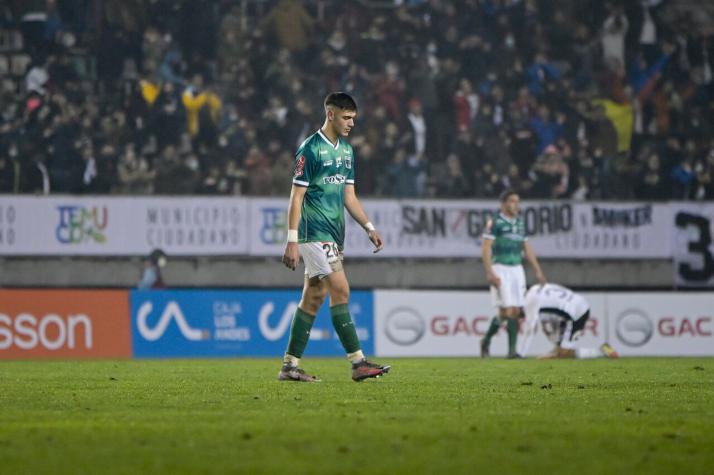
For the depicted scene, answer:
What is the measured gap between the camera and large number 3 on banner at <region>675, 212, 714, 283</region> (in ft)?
86.5

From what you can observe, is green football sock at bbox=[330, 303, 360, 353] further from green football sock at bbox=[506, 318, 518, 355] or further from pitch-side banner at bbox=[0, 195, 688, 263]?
pitch-side banner at bbox=[0, 195, 688, 263]

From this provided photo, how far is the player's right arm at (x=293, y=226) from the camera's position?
11836 mm

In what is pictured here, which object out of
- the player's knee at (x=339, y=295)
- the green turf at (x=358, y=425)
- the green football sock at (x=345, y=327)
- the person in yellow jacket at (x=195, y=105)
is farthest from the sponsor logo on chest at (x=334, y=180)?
the person in yellow jacket at (x=195, y=105)

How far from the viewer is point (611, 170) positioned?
90.7 ft

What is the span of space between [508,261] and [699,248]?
714 cm

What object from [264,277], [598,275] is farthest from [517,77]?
[264,277]

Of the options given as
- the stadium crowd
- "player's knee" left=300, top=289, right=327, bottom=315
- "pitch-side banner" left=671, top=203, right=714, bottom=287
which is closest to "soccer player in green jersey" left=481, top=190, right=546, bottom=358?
the stadium crowd

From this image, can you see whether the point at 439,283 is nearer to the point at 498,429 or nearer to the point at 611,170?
the point at 611,170

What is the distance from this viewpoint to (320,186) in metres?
12.4

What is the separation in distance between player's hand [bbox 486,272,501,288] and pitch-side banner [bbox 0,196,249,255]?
593 cm

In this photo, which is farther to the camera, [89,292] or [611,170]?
[611,170]

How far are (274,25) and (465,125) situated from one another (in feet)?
13.9

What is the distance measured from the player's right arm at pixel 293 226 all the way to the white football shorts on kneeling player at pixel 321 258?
0.81 feet

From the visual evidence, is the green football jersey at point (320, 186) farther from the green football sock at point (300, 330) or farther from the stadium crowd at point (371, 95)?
the stadium crowd at point (371, 95)
